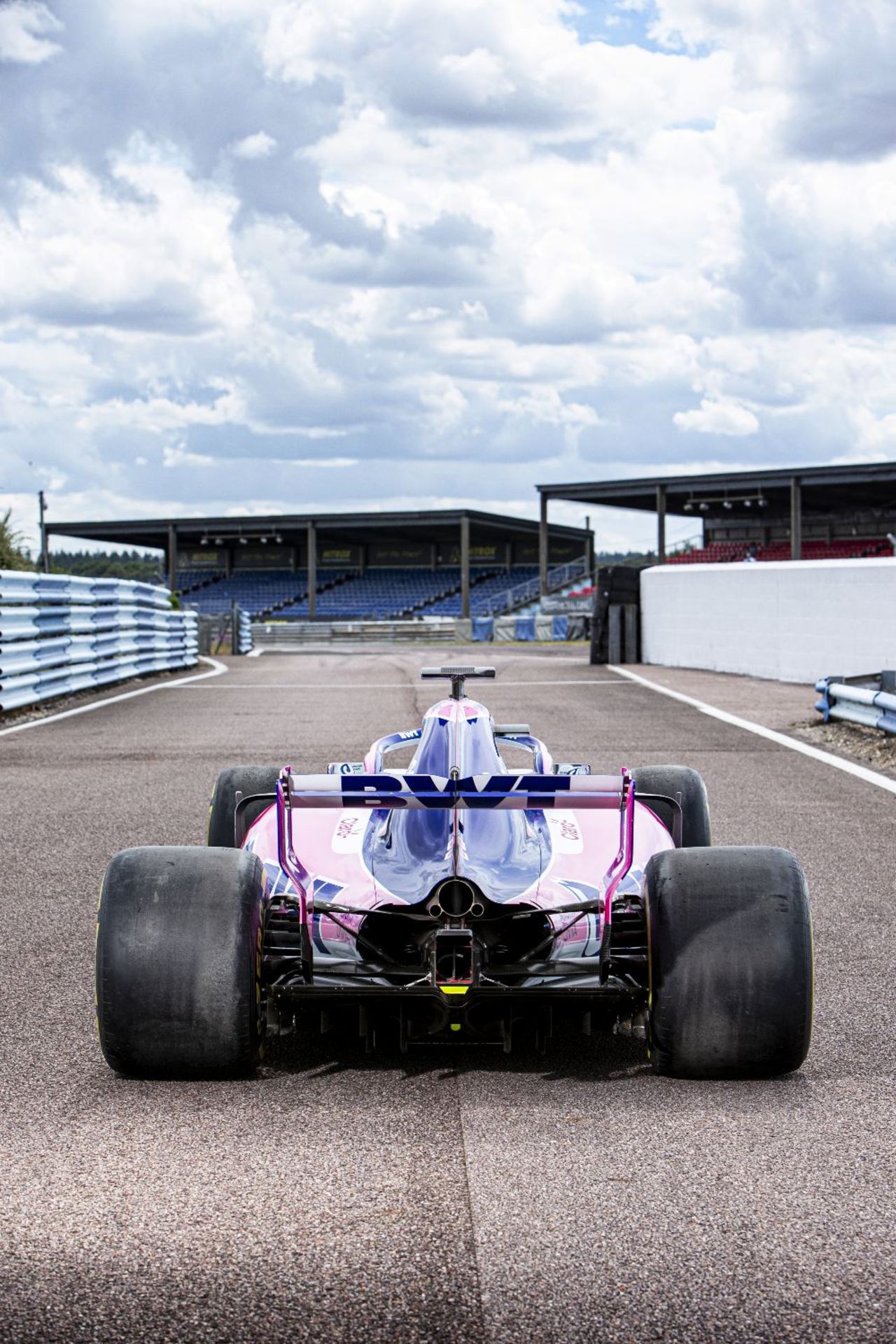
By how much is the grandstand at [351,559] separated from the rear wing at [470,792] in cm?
7205

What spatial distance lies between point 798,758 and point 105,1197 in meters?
10.1

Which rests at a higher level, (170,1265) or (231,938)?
(231,938)

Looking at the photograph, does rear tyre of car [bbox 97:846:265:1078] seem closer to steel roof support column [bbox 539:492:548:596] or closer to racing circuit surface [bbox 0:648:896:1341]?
racing circuit surface [bbox 0:648:896:1341]

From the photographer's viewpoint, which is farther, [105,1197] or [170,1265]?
[105,1197]

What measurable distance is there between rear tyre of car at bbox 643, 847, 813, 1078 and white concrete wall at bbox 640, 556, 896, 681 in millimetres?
16598

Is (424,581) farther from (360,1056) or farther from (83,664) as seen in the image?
(360,1056)

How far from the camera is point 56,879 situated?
307 inches

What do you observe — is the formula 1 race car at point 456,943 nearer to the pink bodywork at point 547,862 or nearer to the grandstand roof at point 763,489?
the pink bodywork at point 547,862

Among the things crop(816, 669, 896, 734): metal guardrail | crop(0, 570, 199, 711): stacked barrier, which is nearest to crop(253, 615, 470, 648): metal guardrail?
crop(0, 570, 199, 711): stacked barrier

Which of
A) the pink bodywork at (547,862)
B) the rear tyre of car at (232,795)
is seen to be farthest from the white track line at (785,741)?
the pink bodywork at (547,862)

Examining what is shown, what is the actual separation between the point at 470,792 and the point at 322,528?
256 ft

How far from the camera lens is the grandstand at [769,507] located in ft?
194

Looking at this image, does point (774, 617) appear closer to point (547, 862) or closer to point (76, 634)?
point (76, 634)

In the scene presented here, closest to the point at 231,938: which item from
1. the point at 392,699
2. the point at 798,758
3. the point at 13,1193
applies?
the point at 13,1193
